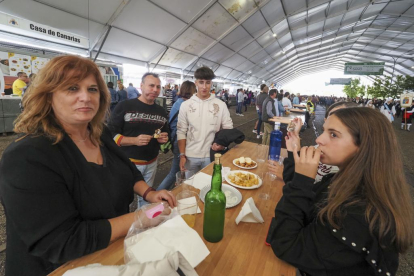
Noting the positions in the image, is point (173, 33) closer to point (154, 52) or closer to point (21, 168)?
point (154, 52)

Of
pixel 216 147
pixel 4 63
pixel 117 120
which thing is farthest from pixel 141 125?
pixel 4 63

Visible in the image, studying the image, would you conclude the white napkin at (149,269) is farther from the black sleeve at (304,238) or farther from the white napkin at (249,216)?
the white napkin at (249,216)

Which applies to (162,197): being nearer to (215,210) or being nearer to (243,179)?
(215,210)

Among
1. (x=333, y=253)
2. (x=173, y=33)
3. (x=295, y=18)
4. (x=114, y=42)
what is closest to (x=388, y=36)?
(x=295, y=18)

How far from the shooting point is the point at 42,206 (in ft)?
2.40

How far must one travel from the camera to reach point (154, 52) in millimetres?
11180

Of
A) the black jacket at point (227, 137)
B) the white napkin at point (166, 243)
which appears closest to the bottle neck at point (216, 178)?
the white napkin at point (166, 243)

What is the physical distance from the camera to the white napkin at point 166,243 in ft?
2.26

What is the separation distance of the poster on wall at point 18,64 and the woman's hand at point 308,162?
30.1 feet

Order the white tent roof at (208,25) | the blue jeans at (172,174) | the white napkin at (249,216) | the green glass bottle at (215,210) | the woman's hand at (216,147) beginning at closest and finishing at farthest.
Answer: the green glass bottle at (215,210) → the white napkin at (249,216) → the woman's hand at (216,147) → the blue jeans at (172,174) → the white tent roof at (208,25)

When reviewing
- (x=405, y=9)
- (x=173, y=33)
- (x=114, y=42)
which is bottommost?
(x=114, y=42)

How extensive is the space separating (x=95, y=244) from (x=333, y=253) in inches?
38.8

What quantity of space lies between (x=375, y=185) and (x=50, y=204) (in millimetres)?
1318

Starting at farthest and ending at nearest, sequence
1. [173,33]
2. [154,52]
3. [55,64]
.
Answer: [154,52], [173,33], [55,64]
